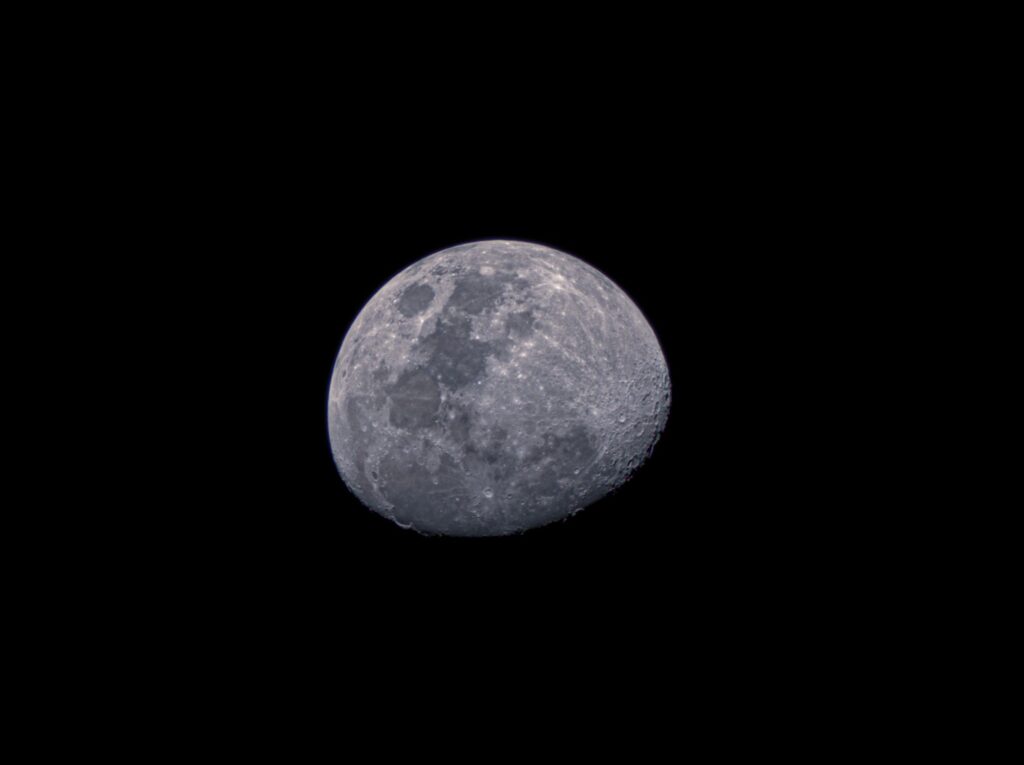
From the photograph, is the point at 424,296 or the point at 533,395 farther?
the point at 424,296

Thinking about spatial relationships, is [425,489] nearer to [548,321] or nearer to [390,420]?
[390,420]

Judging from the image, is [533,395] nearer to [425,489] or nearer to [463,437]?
[463,437]

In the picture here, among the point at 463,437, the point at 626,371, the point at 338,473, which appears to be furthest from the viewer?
the point at 338,473

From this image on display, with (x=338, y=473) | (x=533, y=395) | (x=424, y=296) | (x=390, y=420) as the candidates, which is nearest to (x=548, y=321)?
(x=533, y=395)

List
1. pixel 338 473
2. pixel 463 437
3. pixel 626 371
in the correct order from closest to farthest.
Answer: pixel 463 437, pixel 626 371, pixel 338 473

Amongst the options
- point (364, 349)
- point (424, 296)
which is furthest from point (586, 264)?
point (364, 349)

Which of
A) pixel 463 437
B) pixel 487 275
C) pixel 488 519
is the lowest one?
pixel 488 519

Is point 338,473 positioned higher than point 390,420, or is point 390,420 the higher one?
point 390,420
